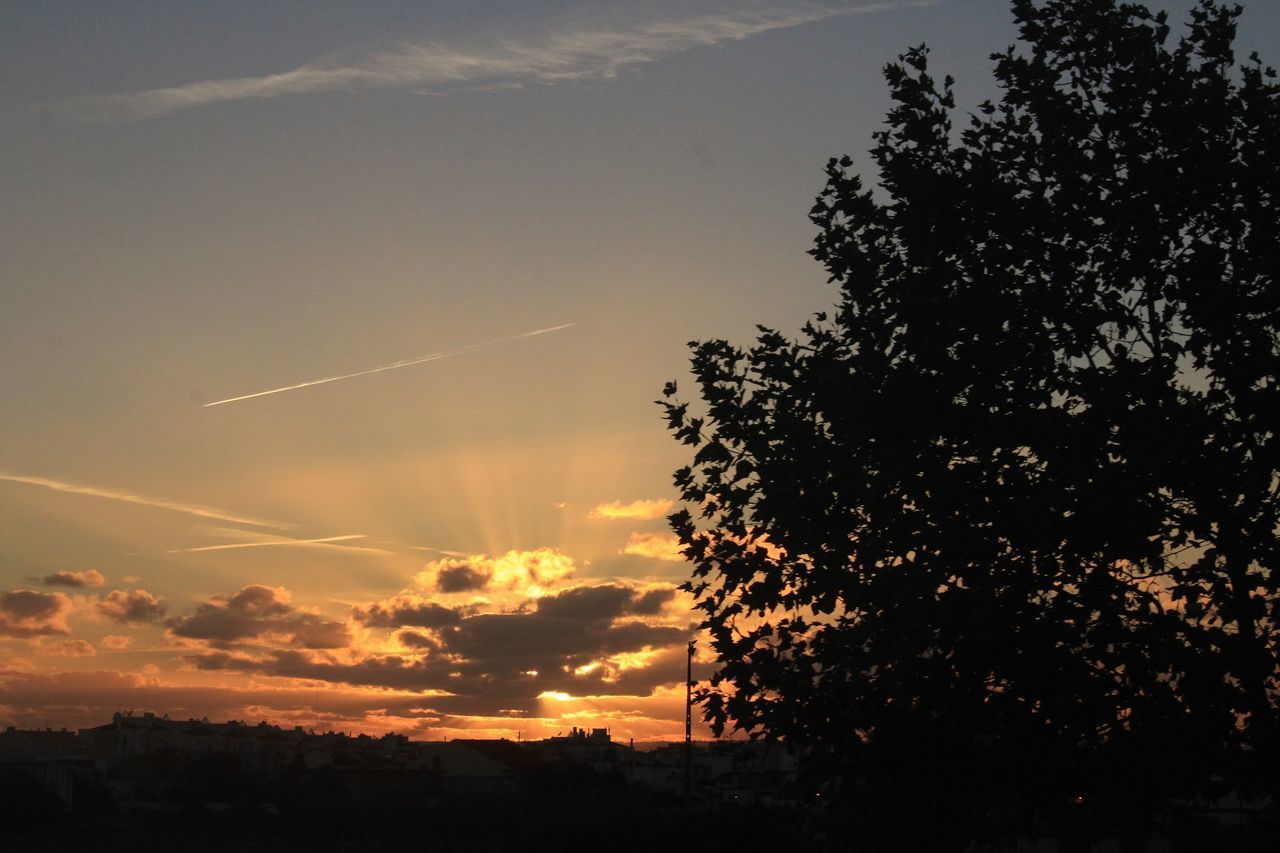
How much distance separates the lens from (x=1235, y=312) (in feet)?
49.3

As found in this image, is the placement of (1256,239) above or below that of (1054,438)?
above

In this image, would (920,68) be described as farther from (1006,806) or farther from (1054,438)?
(1006,806)

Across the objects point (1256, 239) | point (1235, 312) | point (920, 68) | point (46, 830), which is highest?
point (920, 68)

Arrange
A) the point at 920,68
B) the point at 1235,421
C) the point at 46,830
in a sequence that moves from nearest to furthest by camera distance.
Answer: the point at 1235,421 → the point at 920,68 → the point at 46,830

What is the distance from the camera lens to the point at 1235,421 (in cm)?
1473

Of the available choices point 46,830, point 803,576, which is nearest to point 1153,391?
point 803,576

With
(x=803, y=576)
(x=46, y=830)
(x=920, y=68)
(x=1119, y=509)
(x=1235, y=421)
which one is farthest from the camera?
(x=46, y=830)

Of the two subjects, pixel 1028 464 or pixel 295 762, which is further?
pixel 295 762

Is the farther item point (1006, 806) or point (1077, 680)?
point (1006, 806)

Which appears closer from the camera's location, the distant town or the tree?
the tree

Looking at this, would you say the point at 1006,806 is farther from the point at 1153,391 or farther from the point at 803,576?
the point at 1153,391

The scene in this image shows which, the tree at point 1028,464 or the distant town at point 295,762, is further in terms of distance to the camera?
the distant town at point 295,762

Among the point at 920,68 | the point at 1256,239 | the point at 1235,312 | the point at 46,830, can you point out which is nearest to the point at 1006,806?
the point at 1235,312

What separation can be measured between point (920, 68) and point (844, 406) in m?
5.36
